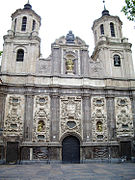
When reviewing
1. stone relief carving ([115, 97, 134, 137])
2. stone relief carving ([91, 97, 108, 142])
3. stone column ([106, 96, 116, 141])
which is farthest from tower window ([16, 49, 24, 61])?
stone relief carving ([115, 97, 134, 137])

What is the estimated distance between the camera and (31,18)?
2509 cm

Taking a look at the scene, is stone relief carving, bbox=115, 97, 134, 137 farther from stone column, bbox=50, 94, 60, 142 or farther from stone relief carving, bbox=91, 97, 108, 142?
stone column, bbox=50, 94, 60, 142

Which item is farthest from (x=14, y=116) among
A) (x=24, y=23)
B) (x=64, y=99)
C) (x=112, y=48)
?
(x=112, y=48)

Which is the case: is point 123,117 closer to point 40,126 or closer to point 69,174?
point 40,126

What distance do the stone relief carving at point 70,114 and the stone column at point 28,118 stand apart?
3487 millimetres

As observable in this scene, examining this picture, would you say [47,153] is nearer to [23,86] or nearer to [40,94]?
[40,94]

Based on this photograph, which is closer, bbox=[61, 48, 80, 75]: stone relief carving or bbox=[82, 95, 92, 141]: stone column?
bbox=[82, 95, 92, 141]: stone column

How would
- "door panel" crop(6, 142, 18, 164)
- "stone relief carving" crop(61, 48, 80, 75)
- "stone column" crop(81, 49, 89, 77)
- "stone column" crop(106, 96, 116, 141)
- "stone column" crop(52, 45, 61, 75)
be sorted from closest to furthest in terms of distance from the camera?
"door panel" crop(6, 142, 18, 164) → "stone column" crop(106, 96, 116, 141) → "stone column" crop(52, 45, 61, 75) → "stone column" crop(81, 49, 89, 77) → "stone relief carving" crop(61, 48, 80, 75)

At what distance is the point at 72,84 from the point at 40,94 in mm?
4210

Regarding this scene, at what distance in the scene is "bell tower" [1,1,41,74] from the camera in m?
22.0

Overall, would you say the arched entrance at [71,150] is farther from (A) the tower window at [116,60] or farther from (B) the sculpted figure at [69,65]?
(A) the tower window at [116,60]

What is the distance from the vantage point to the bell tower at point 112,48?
2362cm

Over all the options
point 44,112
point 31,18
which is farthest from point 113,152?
point 31,18

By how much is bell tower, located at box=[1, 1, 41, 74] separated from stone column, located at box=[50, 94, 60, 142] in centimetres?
470
